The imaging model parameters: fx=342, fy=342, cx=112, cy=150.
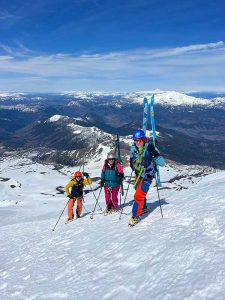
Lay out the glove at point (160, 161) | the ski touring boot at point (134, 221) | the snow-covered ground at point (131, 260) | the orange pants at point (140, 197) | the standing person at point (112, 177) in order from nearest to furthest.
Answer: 1. the snow-covered ground at point (131, 260)
2. the glove at point (160, 161)
3. the ski touring boot at point (134, 221)
4. the orange pants at point (140, 197)
5. the standing person at point (112, 177)

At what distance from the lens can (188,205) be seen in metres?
16.3

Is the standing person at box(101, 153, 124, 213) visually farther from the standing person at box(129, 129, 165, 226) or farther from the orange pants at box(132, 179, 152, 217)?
the orange pants at box(132, 179, 152, 217)

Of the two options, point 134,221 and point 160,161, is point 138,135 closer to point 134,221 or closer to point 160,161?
point 160,161

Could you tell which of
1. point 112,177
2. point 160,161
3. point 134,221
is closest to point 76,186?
point 112,177

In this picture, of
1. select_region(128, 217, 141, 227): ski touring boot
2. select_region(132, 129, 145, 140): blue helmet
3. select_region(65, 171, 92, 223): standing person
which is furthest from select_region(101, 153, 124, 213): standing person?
select_region(132, 129, 145, 140): blue helmet

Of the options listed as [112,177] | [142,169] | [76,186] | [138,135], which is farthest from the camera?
[76,186]

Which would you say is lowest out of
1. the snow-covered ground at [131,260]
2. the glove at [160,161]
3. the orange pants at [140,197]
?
the snow-covered ground at [131,260]

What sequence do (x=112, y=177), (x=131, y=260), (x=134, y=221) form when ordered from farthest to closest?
(x=112, y=177), (x=134, y=221), (x=131, y=260)

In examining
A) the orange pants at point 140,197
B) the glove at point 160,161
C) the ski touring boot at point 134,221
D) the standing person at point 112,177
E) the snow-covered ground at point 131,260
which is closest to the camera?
the snow-covered ground at point 131,260

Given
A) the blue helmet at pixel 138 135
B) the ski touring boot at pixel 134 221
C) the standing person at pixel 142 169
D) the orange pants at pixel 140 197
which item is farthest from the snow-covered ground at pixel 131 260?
the blue helmet at pixel 138 135

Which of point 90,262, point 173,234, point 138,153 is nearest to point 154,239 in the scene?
point 173,234

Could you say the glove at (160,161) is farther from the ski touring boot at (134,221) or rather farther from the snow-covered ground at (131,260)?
the ski touring boot at (134,221)

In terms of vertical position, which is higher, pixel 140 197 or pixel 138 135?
pixel 138 135

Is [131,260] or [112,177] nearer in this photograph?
[131,260]
